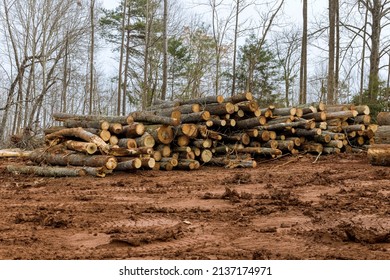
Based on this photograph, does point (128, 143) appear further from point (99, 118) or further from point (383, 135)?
point (383, 135)

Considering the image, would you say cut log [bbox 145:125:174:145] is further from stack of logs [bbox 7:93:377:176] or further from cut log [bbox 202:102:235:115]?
cut log [bbox 202:102:235:115]

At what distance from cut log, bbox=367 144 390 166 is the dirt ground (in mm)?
618

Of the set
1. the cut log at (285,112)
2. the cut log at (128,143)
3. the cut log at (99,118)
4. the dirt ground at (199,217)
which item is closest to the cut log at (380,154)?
the dirt ground at (199,217)

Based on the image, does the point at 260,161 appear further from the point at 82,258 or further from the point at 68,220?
the point at 82,258

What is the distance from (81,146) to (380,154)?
7239 millimetres

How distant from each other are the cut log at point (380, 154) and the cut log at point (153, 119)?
4.88 meters

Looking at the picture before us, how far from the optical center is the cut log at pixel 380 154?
9.82 metres

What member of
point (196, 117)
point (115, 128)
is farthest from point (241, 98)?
point (115, 128)

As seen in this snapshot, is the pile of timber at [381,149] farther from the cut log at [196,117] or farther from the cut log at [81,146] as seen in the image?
the cut log at [81,146]

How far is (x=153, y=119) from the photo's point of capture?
10.6 m

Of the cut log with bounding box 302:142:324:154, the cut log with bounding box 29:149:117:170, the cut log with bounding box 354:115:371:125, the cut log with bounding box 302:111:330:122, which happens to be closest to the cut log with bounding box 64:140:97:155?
the cut log with bounding box 29:149:117:170

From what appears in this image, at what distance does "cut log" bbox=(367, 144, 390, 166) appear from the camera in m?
9.82
